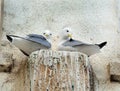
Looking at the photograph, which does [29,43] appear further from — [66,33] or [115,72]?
[115,72]

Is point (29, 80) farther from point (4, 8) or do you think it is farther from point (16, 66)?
point (4, 8)

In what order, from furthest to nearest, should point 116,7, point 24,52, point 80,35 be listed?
point 116,7 < point 80,35 < point 24,52

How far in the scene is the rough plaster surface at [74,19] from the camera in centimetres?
279

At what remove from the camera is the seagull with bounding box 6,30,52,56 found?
2.46m

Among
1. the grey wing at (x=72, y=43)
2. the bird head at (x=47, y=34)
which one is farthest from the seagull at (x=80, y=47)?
the bird head at (x=47, y=34)

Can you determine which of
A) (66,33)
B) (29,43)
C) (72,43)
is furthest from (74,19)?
(29,43)

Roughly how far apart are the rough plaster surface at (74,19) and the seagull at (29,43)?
281 mm

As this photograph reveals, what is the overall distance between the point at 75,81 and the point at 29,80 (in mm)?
256

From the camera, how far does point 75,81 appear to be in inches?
93.4

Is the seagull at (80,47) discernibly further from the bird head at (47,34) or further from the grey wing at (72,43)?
the bird head at (47,34)

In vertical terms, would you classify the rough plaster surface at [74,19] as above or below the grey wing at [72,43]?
above

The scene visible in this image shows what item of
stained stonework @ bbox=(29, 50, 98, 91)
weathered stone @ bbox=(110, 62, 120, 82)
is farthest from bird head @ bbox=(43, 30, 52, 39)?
weathered stone @ bbox=(110, 62, 120, 82)

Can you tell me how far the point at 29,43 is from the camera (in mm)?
2473

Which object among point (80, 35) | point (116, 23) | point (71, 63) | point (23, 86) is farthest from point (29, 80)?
point (116, 23)
